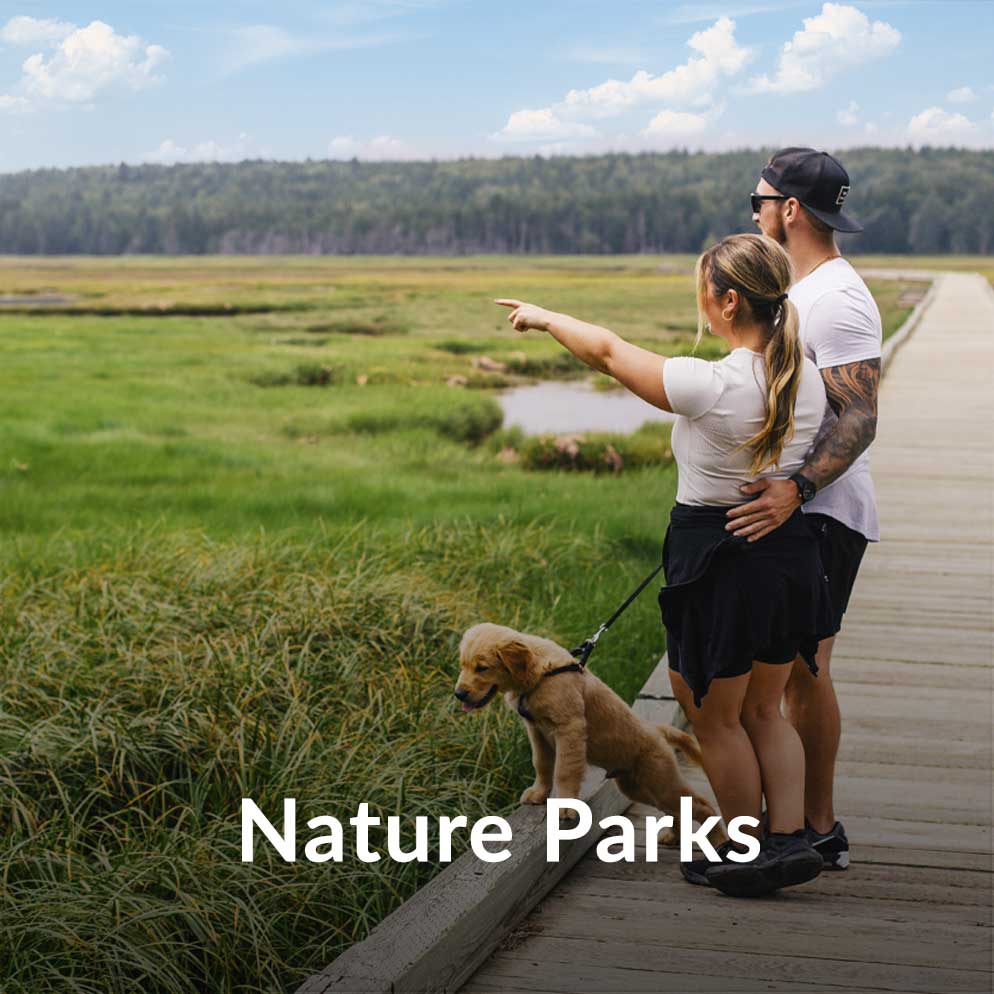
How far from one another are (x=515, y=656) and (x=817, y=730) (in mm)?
913

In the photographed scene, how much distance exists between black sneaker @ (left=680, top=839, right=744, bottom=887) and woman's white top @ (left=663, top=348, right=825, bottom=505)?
967mm

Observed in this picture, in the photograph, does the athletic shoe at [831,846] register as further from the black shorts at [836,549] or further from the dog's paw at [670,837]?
the black shorts at [836,549]

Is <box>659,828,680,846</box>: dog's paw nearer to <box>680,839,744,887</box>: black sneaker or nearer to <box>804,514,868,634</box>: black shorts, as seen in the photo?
<box>680,839,744,887</box>: black sneaker

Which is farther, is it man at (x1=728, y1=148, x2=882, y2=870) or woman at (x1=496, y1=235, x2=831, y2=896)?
man at (x1=728, y1=148, x2=882, y2=870)

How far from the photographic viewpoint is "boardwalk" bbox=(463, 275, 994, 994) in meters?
3.23

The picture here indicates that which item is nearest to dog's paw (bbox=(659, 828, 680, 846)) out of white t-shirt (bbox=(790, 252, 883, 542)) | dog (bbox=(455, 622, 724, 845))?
dog (bbox=(455, 622, 724, 845))

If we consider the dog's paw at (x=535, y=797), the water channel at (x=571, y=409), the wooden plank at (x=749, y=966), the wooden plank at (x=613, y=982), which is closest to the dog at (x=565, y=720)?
the dog's paw at (x=535, y=797)

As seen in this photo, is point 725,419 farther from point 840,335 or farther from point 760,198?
point 760,198

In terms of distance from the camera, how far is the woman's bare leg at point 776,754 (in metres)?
3.56

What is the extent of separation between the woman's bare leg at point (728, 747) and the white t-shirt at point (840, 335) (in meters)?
0.56

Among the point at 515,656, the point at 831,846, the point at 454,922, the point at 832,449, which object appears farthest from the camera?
the point at 831,846

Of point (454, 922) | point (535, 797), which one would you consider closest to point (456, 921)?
point (454, 922)

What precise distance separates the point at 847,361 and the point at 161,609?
3.64 metres

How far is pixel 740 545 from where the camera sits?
3350mm
